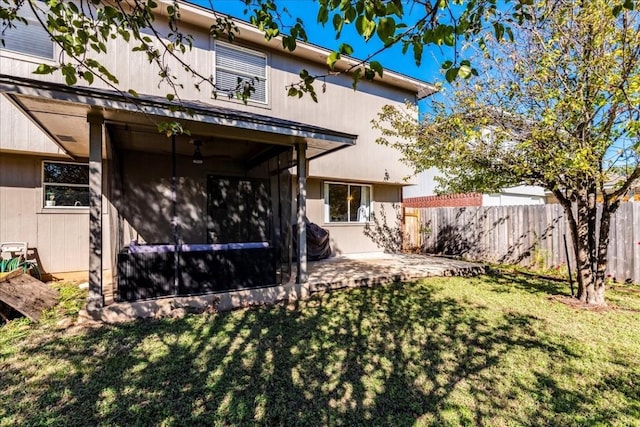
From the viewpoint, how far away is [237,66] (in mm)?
8023

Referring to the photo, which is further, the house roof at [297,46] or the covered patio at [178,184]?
the house roof at [297,46]

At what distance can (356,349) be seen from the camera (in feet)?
11.8

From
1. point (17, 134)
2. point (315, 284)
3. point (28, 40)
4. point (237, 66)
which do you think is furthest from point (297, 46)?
point (17, 134)

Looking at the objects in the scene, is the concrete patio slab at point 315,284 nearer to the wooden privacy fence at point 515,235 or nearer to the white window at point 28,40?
the wooden privacy fence at point 515,235

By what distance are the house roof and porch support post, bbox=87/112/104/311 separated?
9.44ft

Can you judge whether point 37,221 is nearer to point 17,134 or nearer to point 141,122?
point 17,134

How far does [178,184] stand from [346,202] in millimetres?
4869

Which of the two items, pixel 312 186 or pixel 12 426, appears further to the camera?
pixel 312 186

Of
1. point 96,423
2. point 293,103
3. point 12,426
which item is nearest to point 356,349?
point 96,423

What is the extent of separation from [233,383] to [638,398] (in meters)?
3.52

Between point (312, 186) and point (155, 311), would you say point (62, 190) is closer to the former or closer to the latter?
point (155, 311)

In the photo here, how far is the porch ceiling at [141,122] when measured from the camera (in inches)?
150

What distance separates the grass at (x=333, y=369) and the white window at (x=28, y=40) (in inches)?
198

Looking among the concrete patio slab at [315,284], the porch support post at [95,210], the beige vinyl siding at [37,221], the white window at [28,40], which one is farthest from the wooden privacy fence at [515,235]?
the white window at [28,40]
